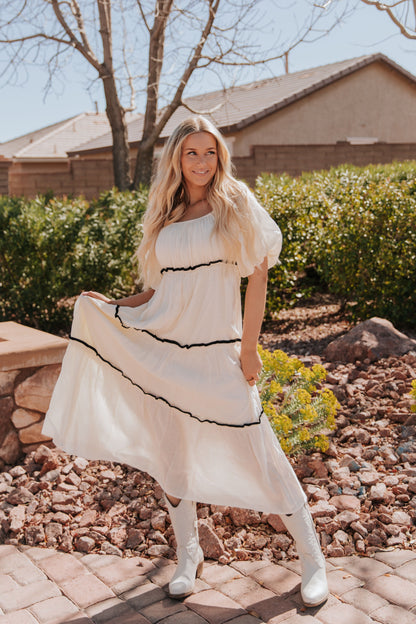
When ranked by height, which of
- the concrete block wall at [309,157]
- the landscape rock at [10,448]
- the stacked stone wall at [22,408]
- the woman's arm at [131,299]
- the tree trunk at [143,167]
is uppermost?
the concrete block wall at [309,157]

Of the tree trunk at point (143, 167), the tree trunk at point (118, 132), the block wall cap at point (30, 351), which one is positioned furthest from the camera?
the tree trunk at point (143, 167)

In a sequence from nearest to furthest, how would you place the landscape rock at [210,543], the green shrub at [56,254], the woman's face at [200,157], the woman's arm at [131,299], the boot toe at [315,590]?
the boot toe at [315,590]
the woman's face at [200,157]
the woman's arm at [131,299]
the landscape rock at [210,543]
the green shrub at [56,254]

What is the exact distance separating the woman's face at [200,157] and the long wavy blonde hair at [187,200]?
23mm

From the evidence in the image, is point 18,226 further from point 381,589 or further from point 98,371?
point 381,589

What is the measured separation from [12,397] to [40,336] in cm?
58

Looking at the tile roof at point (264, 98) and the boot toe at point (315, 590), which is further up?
the tile roof at point (264, 98)

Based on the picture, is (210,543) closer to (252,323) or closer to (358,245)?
(252,323)

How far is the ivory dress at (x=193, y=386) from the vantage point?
255 centimetres

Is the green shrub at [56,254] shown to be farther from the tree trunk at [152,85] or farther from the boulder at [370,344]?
the boulder at [370,344]

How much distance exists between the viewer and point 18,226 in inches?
263

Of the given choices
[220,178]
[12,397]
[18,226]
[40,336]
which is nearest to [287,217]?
[18,226]

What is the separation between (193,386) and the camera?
2557 mm

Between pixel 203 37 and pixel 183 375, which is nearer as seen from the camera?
pixel 183 375

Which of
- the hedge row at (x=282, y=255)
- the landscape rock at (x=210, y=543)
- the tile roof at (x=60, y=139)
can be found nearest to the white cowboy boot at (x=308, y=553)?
the landscape rock at (x=210, y=543)
